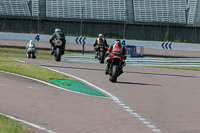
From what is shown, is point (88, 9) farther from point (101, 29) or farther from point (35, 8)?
point (35, 8)

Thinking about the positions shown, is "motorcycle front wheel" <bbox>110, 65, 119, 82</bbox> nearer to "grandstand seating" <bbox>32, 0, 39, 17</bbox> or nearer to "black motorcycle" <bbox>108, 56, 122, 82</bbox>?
"black motorcycle" <bbox>108, 56, 122, 82</bbox>

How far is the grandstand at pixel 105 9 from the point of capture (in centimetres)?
5359

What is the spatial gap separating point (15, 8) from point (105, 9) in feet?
39.0

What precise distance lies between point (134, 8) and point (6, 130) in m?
49.4

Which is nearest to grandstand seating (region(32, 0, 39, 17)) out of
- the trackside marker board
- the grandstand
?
the grandstand

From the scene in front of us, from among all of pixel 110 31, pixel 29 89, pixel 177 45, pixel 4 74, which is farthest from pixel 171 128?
pixel 110 31

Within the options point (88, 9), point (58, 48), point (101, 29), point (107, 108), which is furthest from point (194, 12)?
point (107, 108)

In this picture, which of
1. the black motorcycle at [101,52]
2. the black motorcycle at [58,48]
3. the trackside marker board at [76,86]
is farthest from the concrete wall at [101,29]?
the trackside marker board at [76,86]

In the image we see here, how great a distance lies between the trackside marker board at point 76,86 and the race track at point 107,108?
0.55 meters

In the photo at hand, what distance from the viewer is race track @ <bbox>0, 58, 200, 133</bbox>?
7.34 meters

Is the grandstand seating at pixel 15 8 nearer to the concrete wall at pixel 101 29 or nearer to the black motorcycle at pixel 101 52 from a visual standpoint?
the concrete wall at pixel 101 29

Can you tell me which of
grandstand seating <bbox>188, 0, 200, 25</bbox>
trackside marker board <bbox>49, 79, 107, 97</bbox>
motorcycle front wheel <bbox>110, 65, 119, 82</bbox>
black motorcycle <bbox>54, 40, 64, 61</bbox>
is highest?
grandstand seating <bbox>188, 0, 200, 25</bbox>

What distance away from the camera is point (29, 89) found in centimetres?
1129

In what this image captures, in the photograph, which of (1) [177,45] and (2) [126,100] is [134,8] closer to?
(1) [177,45]
